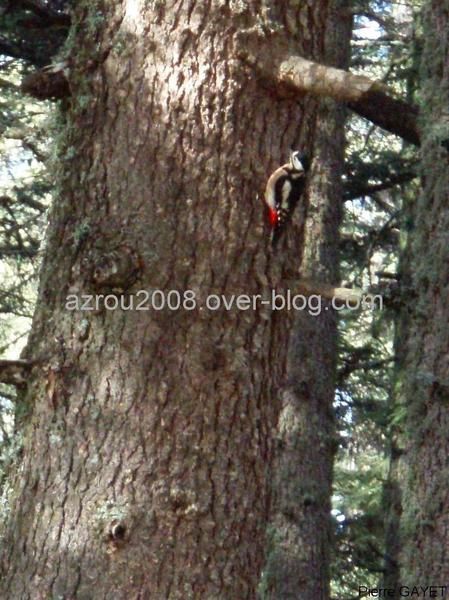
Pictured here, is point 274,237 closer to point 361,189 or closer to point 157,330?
point 157,330

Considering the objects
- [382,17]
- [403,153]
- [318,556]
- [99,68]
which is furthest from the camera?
[382,17]

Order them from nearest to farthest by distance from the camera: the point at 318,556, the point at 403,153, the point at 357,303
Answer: the point at 357,303 → the point at 318,556 → the point at 403,153

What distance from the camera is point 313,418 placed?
9625 millimetres

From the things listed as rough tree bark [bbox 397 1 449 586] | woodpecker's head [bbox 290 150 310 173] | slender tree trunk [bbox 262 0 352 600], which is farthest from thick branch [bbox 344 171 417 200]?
woodpecker's head [bbox 290 150 310 173]

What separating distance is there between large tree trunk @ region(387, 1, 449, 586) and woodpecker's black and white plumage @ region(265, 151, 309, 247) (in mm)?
3595

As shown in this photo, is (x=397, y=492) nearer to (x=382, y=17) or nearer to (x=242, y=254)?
(x=382, y=17)

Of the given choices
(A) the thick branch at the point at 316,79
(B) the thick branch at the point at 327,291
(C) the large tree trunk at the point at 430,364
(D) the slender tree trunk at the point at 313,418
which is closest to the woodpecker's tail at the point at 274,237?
(B) the thick branch at the point at 327,291

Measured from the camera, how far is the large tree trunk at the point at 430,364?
7.10 metres

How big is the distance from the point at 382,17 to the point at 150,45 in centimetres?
924

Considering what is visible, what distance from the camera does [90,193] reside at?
377cm

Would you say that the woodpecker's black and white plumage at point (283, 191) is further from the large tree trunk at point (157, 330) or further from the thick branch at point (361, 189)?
the thick branch at point (361, 189)

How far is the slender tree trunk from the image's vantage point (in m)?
9.37

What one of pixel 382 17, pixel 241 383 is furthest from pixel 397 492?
pixel 241 383

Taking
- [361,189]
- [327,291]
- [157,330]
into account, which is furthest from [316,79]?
[361,189]
